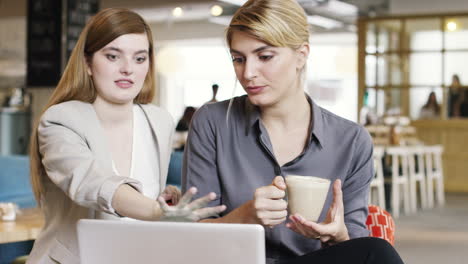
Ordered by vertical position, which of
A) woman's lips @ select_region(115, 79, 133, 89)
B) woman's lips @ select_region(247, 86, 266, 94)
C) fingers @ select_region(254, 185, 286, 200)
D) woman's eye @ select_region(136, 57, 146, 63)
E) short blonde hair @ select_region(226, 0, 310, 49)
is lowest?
fingers @ select_region(254, 185, 286, 200)

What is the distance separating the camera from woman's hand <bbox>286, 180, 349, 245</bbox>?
1.49 m

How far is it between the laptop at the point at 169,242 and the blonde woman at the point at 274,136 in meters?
0.49

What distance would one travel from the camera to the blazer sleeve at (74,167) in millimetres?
1498

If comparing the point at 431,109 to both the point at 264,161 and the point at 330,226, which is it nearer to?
the point at 264,161

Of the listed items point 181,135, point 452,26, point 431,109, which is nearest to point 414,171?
point 431,109

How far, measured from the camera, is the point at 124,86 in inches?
73.8

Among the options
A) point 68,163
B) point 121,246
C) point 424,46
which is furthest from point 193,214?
point 424,46

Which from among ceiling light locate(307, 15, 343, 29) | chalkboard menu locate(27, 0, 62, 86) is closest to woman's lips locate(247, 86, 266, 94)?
chalkboard menu locate(27, 0, 62, 86)

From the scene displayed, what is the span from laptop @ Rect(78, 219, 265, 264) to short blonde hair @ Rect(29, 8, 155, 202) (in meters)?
0.63

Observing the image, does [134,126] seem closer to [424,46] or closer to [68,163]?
[68,163]

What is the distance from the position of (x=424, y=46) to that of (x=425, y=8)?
57 centimetres

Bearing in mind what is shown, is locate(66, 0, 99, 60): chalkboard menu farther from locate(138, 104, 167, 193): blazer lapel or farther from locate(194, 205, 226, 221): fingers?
locate(194, 205, 226, 221): fingers

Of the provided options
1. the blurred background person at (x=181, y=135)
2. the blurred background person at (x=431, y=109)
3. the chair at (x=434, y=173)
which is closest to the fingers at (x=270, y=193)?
the blurred background person at (x=181, y=135)

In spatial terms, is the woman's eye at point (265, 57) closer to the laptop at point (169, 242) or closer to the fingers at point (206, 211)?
the fingers at point (206, 211)
